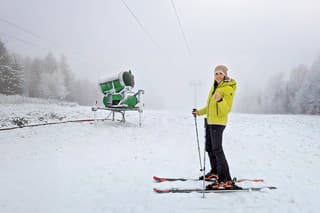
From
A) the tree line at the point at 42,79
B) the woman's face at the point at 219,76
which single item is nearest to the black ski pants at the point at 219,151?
the woman's face at the point at 219,76

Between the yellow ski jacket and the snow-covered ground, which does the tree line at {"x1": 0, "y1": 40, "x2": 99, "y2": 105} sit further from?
the yellow ski jacket

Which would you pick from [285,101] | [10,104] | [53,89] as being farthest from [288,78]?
[10,104]

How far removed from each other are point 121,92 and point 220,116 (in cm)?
707

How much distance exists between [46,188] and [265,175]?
4188 mm

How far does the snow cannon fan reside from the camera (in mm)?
9828

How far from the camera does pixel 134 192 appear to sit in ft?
10.7

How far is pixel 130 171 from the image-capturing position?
4.21 meters

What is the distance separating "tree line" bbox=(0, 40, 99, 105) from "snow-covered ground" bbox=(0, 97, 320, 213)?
9.35ft

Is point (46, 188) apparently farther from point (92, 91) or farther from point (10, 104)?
point (92, 91)

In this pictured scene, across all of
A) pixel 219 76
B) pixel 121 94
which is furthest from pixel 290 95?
pixel 219 76

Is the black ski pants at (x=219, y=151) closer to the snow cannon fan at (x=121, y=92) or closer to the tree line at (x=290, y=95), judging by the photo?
the snow cannon fan at (x=121, y=92)

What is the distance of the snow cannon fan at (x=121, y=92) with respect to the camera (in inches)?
387

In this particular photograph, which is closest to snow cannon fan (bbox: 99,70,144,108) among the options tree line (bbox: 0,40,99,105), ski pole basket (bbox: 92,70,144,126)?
ski pole basket (bbox: 92,70,144,126)

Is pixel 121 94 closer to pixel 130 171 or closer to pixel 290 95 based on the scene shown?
pixel 130 171
